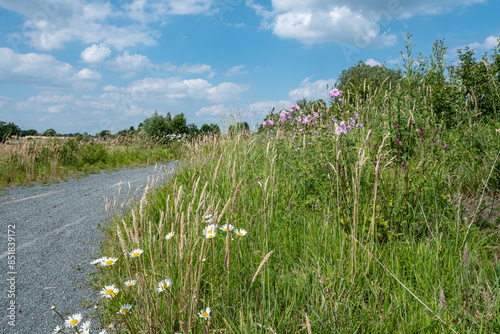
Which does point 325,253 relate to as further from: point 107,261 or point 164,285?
point 107,261

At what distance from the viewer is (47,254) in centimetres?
373

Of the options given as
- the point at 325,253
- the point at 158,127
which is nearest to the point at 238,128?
the point at 325,253

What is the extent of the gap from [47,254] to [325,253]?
3.46m

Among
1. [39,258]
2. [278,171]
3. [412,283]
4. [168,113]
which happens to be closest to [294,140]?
[278,171]

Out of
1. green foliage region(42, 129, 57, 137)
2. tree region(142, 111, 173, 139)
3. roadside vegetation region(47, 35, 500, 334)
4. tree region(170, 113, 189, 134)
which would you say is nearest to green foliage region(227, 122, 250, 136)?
roadside vegetation region(47, 35, 500, 334)

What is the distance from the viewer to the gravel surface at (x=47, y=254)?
2609mm

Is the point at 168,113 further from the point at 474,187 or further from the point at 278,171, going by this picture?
the point at 474,187

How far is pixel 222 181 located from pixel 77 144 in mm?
8767

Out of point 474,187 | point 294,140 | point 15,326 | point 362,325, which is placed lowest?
point 15,326

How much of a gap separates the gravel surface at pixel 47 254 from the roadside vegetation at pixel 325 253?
0.29 m

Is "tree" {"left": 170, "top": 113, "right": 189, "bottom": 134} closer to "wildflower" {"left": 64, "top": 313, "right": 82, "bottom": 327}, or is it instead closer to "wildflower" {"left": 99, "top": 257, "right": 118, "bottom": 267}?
"wildflower" {"left": 99, "top": 257, "right": 118, "bottom": 267}

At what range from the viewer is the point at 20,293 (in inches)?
115

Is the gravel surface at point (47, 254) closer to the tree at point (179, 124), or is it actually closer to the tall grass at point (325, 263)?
the tall grass at point (325, 263)

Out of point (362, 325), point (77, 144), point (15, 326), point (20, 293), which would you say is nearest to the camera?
point (362, 325)
